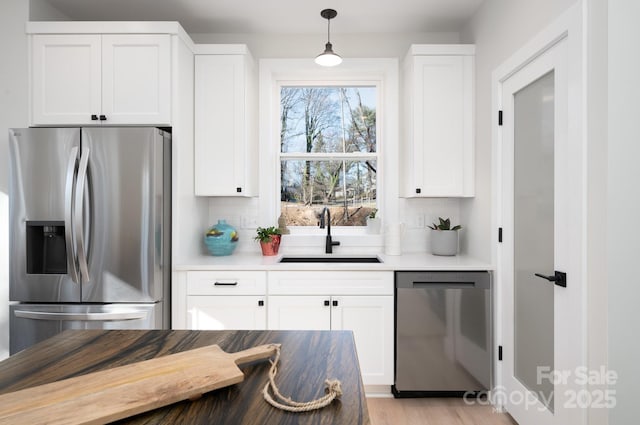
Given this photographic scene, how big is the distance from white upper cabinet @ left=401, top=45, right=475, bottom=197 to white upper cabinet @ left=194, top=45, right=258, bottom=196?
133cm

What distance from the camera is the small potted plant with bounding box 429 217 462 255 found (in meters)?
2.92

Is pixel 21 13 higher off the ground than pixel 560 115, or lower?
higher

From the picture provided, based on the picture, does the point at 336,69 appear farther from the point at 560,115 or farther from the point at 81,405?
the point at 81,405

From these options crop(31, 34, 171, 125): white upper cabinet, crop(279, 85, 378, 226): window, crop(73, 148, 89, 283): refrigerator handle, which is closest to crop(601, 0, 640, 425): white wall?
crop(279, 85, 378, 226): window

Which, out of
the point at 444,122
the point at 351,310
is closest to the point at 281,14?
the point at 444,122

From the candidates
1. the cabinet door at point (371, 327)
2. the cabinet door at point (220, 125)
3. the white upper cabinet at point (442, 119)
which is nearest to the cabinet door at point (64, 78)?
the cabinet door at point (220, 125)

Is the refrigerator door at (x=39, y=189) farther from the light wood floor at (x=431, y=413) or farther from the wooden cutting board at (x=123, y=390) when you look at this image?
the light wood floor at (x=431, y=413)

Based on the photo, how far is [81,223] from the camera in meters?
2.23

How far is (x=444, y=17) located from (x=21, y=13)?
3.06 metres

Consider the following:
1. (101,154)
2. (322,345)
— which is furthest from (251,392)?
(101,154)

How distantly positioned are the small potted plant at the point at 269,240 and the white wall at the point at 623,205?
2168 millimetres

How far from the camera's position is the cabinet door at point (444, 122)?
2.83 m

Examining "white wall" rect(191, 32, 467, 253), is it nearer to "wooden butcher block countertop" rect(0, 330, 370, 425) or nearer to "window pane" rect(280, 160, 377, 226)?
"window pane" rect(280, 160, 377, 226)

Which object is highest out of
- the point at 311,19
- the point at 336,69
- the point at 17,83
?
the point at 311,19
